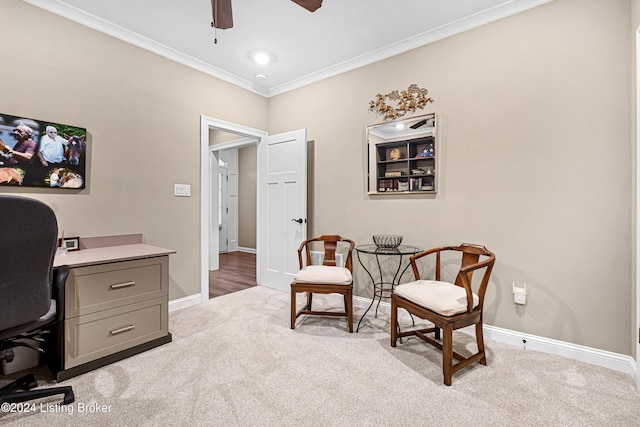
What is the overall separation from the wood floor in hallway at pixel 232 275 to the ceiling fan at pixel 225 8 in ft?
9.49

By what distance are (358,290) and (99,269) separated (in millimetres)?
2402

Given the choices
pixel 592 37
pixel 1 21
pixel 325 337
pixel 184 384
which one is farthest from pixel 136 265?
pixel 592 37

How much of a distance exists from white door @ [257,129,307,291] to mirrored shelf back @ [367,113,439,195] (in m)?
0.87

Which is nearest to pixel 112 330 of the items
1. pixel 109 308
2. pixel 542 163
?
pixel 109 308

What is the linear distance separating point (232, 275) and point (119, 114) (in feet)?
9.16

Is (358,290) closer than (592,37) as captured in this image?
No

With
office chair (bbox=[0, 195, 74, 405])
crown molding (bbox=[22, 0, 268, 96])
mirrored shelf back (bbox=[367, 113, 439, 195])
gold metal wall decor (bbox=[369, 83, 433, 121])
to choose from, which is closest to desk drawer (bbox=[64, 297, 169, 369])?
office chair (bbox=[0, 195, 74, 405])

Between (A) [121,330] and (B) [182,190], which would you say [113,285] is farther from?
(B) [182,190]

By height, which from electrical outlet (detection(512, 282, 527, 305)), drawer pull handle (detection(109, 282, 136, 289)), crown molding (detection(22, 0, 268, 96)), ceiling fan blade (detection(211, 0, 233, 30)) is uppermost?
crown molding (detection(22, 0, 268, 96))

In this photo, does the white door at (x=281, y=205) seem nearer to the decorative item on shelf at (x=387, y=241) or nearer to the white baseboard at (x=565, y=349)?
the decorative item on shelf at (x=387, y=241)

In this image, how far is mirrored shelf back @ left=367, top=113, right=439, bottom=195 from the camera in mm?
2779

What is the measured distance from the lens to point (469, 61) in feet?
8.45

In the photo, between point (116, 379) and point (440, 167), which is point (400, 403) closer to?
point (116, 379)

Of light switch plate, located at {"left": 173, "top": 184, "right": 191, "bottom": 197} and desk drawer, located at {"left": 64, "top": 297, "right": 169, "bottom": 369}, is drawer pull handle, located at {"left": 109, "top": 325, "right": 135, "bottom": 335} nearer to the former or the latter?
desk drawer, located at {"left": 64, "top": 297, "right": 169, "bottom": 369}
